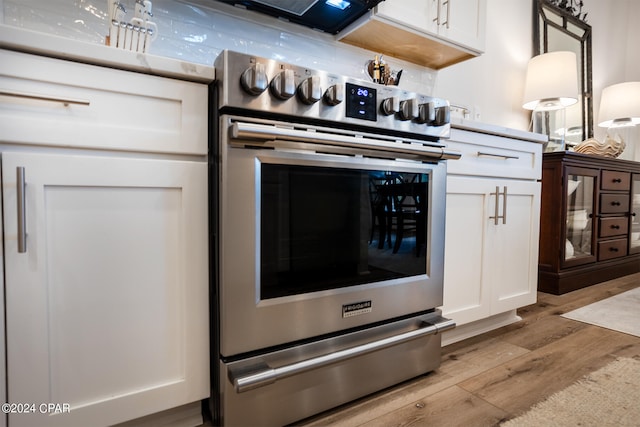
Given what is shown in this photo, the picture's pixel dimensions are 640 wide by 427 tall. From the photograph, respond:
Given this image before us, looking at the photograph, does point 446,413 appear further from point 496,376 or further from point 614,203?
point 614,203

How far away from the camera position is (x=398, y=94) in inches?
43.4

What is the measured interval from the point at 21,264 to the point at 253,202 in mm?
502

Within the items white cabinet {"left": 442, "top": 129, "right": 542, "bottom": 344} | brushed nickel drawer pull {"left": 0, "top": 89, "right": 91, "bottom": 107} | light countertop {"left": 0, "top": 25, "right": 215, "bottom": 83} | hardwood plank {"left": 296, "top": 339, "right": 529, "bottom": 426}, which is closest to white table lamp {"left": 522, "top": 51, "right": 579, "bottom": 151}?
white cabinet {"left": 442, "top": 129, "right": 542, "bottom": 344}

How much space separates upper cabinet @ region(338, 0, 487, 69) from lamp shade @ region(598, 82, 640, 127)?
223 centimetres

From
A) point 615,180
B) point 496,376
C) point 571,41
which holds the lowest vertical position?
point 496,376

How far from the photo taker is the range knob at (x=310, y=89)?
0.91 metres

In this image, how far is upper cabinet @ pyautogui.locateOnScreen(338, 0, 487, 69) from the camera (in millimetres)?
1423

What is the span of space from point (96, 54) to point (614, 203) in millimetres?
3307

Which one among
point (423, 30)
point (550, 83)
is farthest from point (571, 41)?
point (423, 30)

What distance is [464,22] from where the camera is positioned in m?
1.61

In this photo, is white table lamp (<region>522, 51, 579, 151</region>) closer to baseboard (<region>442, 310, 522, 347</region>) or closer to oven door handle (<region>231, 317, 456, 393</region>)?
baseboard (<region>442, 310, 522, 347</region>)

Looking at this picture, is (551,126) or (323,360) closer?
(323,360)

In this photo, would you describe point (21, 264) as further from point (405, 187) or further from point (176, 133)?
point (405, 187)

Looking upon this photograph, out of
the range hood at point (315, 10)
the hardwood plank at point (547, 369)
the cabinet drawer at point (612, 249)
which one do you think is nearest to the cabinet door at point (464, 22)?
the range hood at point (315, 10)
